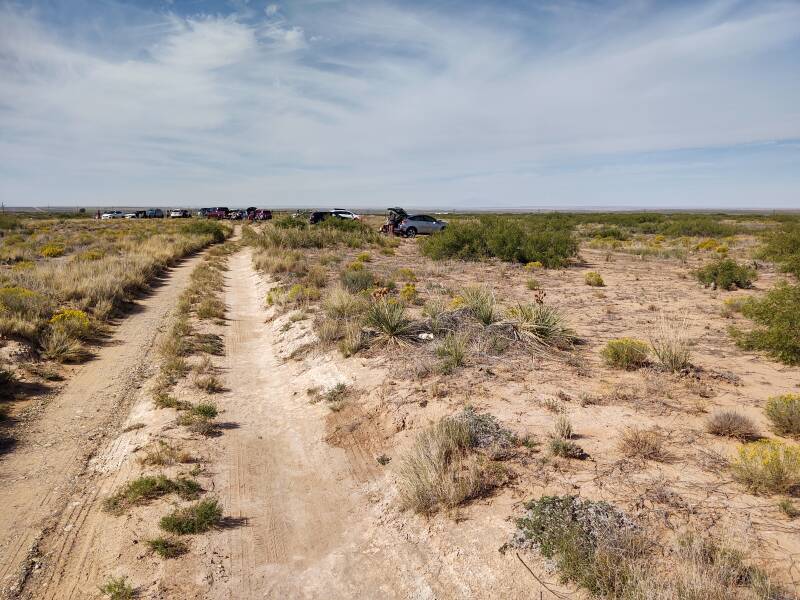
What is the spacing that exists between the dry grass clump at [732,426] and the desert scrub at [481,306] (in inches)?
180

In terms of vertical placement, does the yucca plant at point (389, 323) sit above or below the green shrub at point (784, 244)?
below

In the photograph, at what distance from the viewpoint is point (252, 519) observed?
4.99 m

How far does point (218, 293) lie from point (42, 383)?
9001 mm

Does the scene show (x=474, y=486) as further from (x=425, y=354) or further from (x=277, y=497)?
(x=425, y=354)

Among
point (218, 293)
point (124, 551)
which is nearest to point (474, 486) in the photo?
point (124, 551)

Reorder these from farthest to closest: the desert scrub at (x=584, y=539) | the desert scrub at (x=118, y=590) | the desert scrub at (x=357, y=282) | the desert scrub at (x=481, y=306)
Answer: the desert scrub at (x=357, y=282), the desert scrub at (x=481, y=306), the desert scrub at (x=118, y=590), the desert scrub at (x=584, y=539)

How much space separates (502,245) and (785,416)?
18.4 metres

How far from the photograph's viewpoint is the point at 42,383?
838 cm

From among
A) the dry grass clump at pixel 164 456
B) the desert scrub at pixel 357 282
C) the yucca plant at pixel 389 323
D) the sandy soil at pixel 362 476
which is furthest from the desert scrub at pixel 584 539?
the desert scrub at pixel 357 282

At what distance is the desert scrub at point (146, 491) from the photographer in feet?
16.6

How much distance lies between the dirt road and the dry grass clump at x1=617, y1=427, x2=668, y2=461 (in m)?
5.61

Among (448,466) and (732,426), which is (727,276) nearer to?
(732,426)

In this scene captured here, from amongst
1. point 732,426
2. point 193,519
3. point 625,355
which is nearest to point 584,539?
point 732,426

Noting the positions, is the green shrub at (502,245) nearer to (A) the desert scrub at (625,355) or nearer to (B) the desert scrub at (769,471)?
(A) the desert scrub at (625,355)
